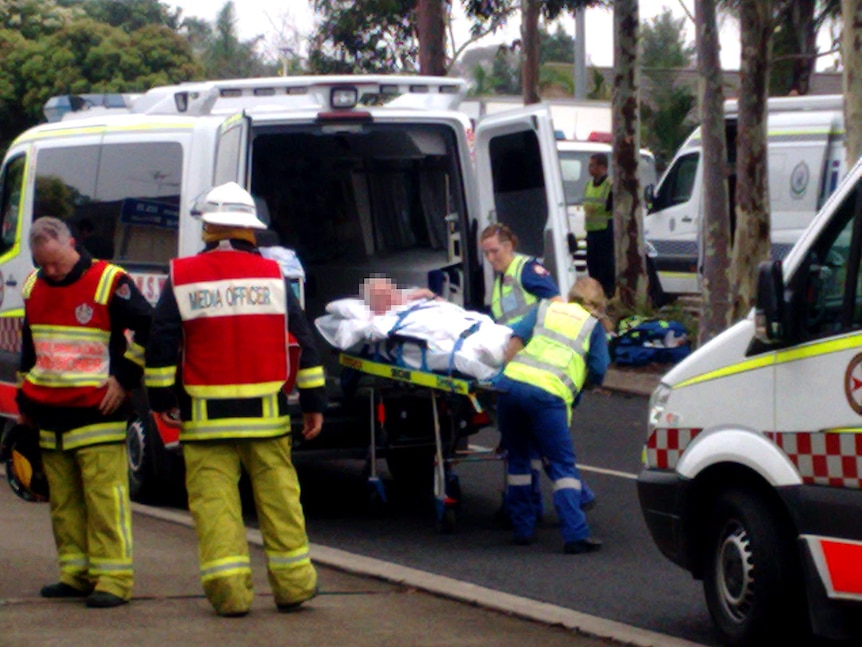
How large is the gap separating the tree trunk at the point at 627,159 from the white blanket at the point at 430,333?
9.23 meters

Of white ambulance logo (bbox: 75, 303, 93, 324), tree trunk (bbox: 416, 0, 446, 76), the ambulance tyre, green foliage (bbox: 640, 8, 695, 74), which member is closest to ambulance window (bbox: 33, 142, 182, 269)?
white ambulance logo (bbox: 75, 303, 93, 324)

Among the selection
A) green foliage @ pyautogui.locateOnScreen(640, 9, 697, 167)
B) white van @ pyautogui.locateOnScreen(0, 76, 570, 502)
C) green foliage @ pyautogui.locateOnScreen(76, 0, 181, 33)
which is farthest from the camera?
green foliage @ pyautogui.locateOnScreen(76, 0, 181, 33)

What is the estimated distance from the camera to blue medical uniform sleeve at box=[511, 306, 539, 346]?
8648 mm

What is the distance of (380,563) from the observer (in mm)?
8055

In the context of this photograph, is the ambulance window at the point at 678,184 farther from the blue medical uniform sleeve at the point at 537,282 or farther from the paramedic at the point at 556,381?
the paramedic at the point at 556,381

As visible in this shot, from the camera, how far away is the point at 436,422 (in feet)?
29.6

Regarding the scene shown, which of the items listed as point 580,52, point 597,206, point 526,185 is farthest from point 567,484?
point 580,52

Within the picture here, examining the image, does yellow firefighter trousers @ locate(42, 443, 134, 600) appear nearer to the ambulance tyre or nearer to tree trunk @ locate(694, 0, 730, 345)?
the ambulance tyre

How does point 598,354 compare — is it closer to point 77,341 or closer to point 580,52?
point 77,341

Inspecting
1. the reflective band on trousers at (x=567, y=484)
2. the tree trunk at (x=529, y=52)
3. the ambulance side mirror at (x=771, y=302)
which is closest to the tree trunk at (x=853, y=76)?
the reflective band on trousers at (x=567, y=484)

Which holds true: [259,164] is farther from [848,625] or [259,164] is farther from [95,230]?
[848,625]

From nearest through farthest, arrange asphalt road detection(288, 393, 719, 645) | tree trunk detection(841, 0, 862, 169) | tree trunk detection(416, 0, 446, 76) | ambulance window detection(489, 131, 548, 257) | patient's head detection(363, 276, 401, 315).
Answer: asphalt road detection(288, 393, 719, 645) < patient's head detection(363, 276, 401, 315) < ambulance window detection(489, 131, 548, 257) < tree trunk detection(841, 0, 862, 169) < tree trunk detection(416, 0, 446, 76)

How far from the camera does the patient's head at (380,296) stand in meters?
9.24

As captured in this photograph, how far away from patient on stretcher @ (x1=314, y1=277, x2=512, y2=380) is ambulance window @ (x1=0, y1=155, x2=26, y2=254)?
8.50 feet
